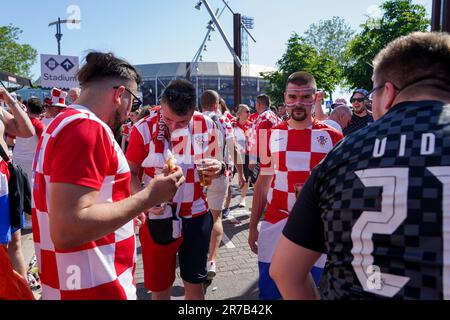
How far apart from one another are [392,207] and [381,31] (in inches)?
972

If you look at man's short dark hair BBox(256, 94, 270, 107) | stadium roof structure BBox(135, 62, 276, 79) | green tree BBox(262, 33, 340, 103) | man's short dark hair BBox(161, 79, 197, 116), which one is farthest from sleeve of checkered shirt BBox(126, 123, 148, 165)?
stadium roof structure BBox(135, 62, 276, 79)

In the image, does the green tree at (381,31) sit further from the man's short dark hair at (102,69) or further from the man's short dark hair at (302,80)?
the man's short dark hair at (102,69)

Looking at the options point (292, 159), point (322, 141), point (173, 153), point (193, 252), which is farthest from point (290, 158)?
point (193, 252)

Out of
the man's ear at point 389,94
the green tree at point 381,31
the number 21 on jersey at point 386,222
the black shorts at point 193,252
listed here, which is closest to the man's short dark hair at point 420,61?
the man's ear at point 389,94

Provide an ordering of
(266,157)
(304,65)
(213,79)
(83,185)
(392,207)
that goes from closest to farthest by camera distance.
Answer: (392,207) → (83,185) → (266,157) → (304,65) → (213,79)

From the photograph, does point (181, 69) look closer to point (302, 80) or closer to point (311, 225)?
point (302, 80)

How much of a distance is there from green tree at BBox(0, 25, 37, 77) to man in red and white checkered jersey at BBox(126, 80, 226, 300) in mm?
31742

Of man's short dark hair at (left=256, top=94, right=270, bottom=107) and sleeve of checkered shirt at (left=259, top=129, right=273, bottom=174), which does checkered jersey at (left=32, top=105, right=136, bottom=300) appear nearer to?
sleeve of checkered shirt at (left=259, top=129, right=273, bottom=174)

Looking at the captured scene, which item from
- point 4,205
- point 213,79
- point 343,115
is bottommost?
point 4,205

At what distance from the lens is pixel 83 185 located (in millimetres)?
1333

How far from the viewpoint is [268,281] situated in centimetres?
264

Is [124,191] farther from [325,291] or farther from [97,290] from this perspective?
[325,291]

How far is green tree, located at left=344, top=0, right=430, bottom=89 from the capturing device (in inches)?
835

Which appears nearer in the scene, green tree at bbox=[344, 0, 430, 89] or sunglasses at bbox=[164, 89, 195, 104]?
sunglasses at bbox=[164, 89, 195, 104]
